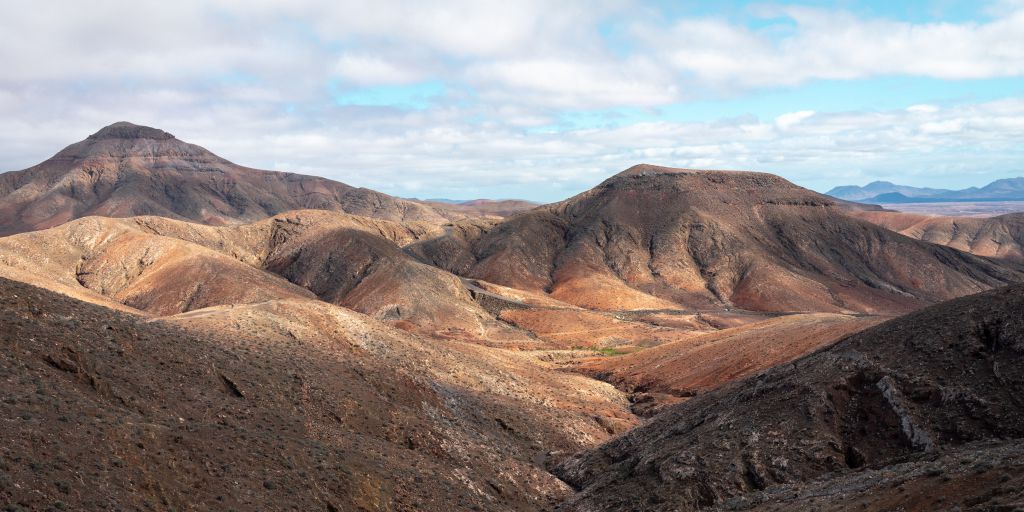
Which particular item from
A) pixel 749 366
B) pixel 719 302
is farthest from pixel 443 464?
pixel 719 302

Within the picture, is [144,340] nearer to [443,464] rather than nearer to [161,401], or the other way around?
[161,401]

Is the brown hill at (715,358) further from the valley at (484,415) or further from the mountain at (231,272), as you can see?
the mountain at (231,272)

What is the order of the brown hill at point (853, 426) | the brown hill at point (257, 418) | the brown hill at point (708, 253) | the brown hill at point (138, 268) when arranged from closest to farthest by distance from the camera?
the brown hill at point (257, 418) < the brown hill at point (853, 426) < the brown hill at point (138, 268) < the brown hill at point (708, 253)

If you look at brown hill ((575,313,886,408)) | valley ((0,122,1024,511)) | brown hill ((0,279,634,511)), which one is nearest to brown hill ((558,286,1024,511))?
valley ((0,122,1024,511))

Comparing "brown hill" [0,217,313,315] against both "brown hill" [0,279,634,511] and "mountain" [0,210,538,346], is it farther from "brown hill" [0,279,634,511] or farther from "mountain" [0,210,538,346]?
"brown hill" [0,279,634,511]

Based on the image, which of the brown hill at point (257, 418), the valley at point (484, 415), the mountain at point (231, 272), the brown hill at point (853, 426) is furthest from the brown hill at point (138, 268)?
the brown hill at point (853, 426)

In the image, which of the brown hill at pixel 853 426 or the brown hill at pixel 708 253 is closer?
the brown hill at pixel 853 426
